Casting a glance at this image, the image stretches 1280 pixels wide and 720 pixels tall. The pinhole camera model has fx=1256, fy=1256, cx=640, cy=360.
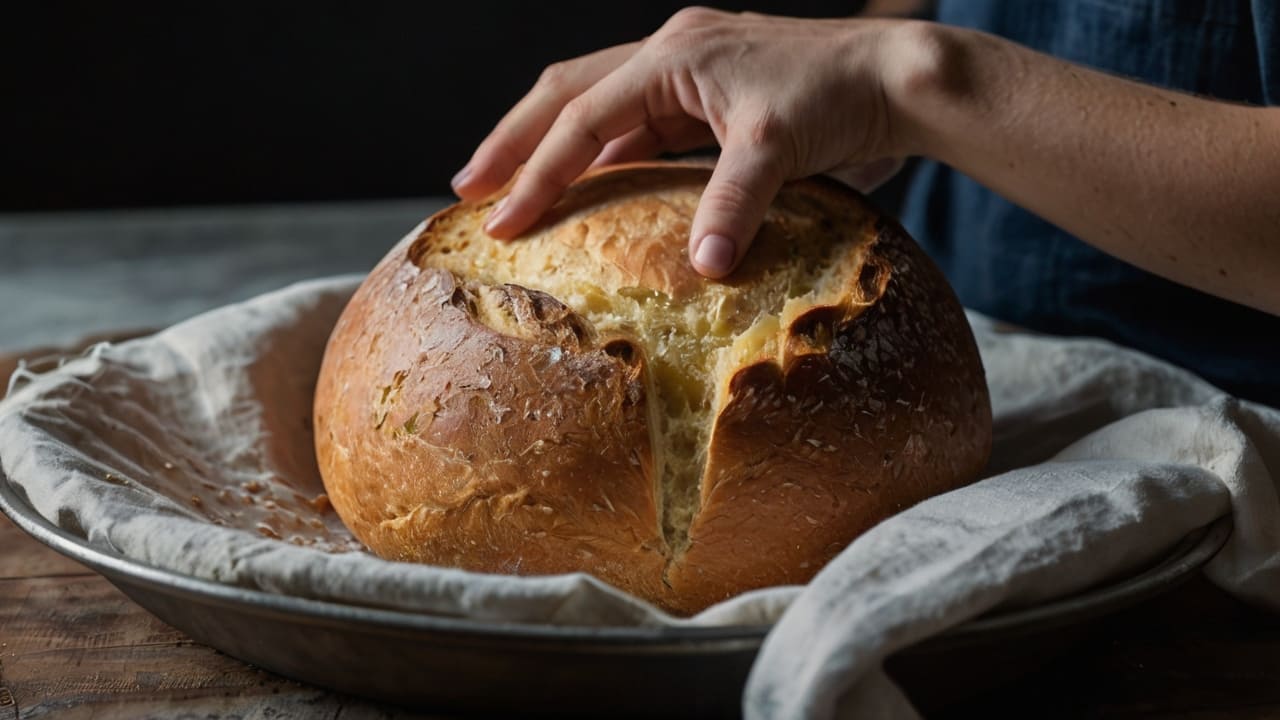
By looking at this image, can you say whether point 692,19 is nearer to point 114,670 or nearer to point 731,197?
point 731,197

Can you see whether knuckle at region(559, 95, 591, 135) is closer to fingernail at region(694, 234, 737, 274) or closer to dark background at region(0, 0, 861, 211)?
fingernail at region(694, 234, 737, 274)

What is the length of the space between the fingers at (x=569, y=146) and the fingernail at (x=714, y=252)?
0.18 metres

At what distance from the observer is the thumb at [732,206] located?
1007 mm

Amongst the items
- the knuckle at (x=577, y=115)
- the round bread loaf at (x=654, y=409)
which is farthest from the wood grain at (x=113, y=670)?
the knuckle at (x=577, y=115)

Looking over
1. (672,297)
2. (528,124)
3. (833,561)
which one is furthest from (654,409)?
(528,124)

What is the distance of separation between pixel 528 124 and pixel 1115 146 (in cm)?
53

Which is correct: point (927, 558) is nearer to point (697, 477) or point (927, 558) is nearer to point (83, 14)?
point (697, 477)

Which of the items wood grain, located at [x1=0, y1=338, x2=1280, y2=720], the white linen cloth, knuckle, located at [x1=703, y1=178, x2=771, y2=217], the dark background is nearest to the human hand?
knuckle, located at [x1=703, y1=178, x2=771, y2=217]

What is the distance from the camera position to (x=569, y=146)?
44.0 inches

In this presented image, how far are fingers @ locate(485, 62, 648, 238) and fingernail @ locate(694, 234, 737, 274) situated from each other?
18 cm

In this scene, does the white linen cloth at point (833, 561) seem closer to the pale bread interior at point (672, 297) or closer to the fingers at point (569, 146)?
the pale bread interior at point (672, 297)

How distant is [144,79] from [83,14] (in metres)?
0.24

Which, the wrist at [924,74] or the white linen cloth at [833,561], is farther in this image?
the wrist at [924,74]

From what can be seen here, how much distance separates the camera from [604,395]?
3.08ft
